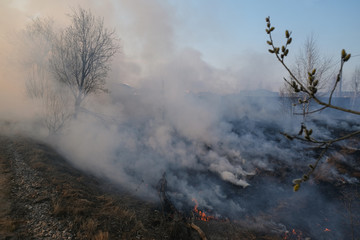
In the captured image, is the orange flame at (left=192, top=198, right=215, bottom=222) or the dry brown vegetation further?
the orange flame at (left=192, top=198, right=215, bottom=222)

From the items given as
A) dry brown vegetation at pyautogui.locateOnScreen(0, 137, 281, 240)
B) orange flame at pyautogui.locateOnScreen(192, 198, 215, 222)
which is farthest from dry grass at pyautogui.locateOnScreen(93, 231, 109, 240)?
orange flame at pyautogui.locateOnScreen(192, 198, 215, 222)

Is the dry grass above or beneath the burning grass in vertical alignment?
above

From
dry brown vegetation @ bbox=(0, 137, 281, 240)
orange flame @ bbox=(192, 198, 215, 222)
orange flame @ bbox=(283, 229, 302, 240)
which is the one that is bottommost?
orange flame @ bbox=(192, 198, 215, 222)

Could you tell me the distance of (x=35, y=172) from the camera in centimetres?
→ 690

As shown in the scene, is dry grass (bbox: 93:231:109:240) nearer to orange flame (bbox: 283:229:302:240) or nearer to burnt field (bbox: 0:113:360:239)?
burnt field (bbox: 0:113:360:239)

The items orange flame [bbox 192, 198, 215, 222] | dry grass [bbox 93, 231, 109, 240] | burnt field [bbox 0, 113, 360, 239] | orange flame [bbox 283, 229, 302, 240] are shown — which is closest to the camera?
dry grass [bbox 93, 231, 109, 240]

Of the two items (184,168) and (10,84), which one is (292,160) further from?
(10,84)

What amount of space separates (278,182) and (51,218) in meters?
11.0

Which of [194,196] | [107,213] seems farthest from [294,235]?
[107,213]

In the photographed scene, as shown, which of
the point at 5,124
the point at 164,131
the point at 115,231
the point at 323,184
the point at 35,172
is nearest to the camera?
the point at 115,231

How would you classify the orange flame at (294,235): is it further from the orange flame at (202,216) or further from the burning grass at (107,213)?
the orange flame at (202,216)

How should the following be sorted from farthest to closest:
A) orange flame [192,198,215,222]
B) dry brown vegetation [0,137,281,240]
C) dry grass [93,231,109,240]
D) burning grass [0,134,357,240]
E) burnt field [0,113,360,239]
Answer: orange flame [192,198,215,222] → burnt field [0,113,360,239] → burning grass [0,134,357,240] → dry brown vegetation [0,137,281,240] → dry grass [93,231,109,240]

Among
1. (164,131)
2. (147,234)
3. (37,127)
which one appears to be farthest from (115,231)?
(37,127)

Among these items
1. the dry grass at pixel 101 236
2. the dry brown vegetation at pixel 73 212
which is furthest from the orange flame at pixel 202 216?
the dry grass at pixel 101 236
